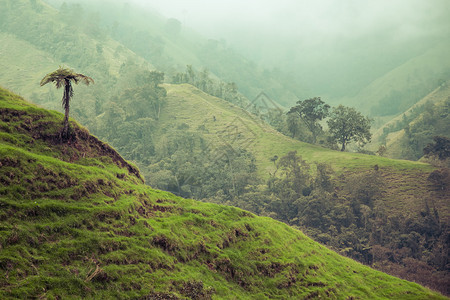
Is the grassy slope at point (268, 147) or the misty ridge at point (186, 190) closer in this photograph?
the misty ridge at point (186, 190)

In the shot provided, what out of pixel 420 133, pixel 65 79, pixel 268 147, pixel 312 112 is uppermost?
pixel 420 133

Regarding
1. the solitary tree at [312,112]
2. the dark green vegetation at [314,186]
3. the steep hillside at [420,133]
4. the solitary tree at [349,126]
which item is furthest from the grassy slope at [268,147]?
the steep hillside at [420,133]

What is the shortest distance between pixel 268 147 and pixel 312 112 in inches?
617

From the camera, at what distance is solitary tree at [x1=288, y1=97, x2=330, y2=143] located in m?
89.8

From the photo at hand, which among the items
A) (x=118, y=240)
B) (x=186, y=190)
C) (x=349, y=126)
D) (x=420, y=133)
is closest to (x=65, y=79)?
(x=118, y=240)

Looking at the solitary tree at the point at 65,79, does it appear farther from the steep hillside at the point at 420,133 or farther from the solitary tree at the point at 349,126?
the steep hillside at the point at 420,133

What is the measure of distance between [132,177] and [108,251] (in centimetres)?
885

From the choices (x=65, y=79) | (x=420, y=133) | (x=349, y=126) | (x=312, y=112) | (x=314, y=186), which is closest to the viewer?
(x=65, y=79)

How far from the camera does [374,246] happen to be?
5425 centimetres

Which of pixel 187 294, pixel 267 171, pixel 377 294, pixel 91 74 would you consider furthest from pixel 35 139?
pixel 91 74

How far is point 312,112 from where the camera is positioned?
298 ft

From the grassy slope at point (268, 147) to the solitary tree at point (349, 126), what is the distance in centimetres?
577

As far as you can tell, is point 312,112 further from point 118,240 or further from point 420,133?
point 118,240

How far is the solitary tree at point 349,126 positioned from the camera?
268ft
